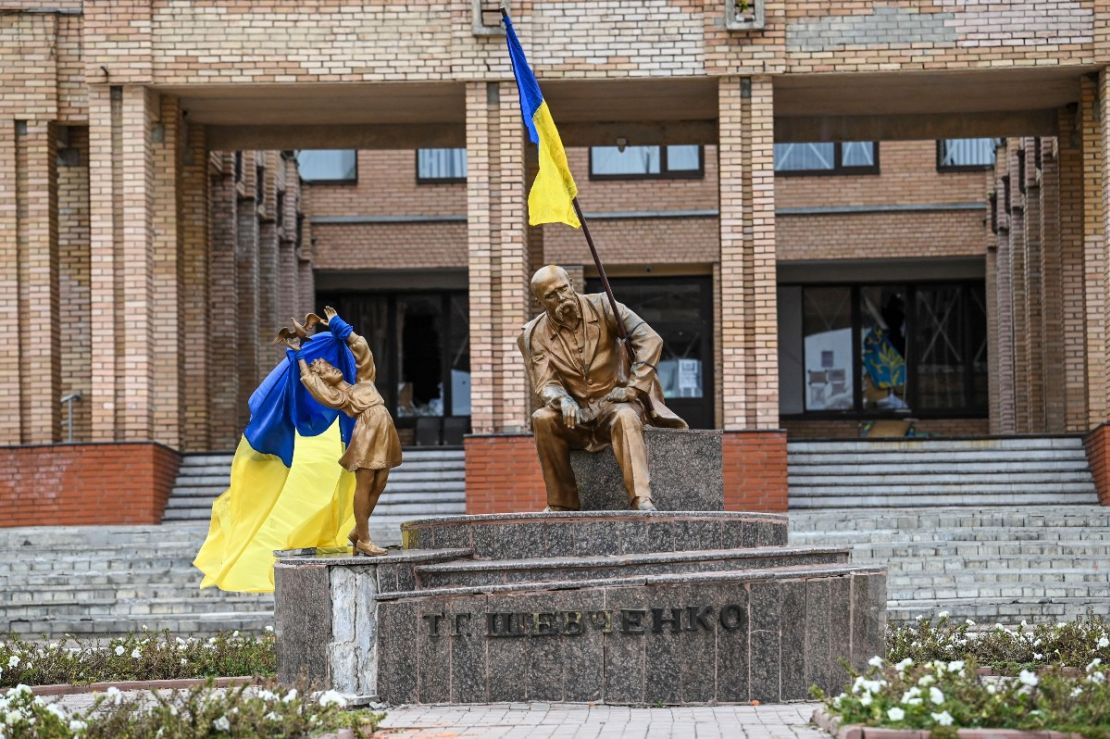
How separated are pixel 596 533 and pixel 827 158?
2240 cm

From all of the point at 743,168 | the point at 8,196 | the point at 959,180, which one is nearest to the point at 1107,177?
the point at 743,168

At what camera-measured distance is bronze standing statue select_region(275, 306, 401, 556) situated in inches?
475

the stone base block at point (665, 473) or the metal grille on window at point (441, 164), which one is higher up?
the metal grille on window at point (441, 164)

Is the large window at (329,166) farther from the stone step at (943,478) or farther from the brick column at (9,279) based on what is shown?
the stone step at (943,478)

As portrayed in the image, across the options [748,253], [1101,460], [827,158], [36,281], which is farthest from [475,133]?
[827,158]

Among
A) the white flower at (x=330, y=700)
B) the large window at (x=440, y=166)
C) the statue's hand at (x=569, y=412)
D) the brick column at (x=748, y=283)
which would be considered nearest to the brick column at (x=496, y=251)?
the brick column at (x=748, y=283)

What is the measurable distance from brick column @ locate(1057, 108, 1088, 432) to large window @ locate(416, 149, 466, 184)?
1160 centimetres

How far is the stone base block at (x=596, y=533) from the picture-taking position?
40.0 ft

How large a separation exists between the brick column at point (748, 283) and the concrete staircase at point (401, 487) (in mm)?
3220

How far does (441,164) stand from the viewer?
34.3 m

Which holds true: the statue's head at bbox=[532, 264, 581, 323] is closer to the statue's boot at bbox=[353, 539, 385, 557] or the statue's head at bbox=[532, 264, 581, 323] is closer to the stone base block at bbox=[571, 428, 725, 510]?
the stone base block at bbox=[571, 428, 725, 510]

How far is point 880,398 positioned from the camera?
34.4 meters

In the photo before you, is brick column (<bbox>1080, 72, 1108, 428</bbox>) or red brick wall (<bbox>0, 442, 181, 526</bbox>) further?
brick column (<bbox>1080, 72, 1108, 428</bbox>)

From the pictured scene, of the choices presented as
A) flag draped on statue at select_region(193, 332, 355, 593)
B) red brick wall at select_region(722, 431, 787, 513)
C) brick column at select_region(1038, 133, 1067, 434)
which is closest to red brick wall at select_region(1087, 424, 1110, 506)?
red brick wall at select_region(722, 431, 787, 513)
